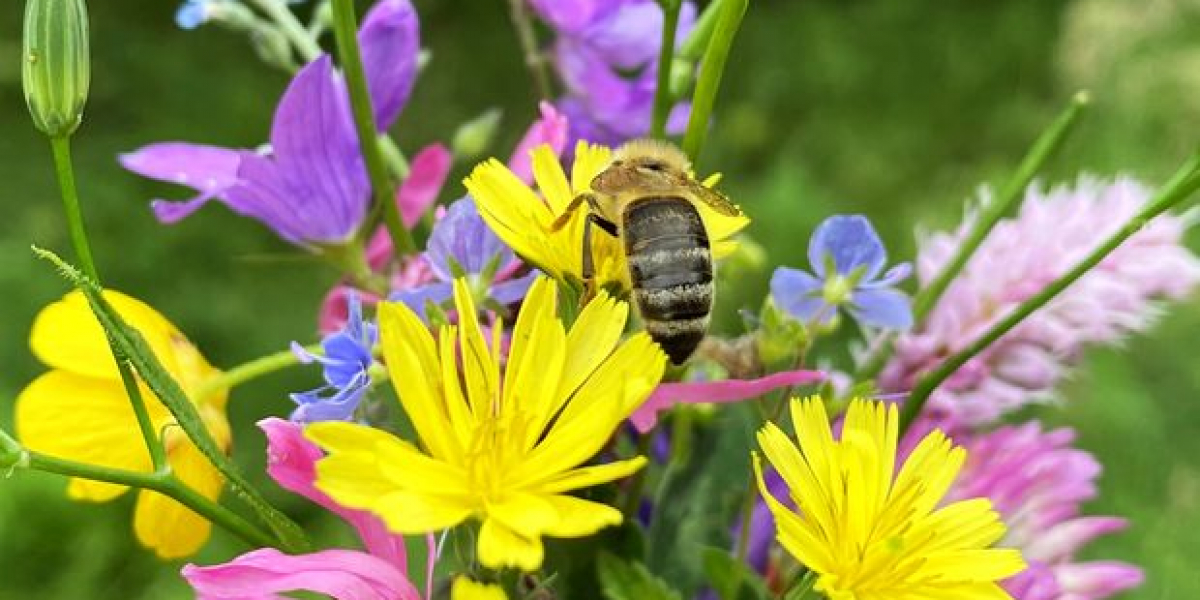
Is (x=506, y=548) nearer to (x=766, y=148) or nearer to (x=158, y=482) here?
(x=158, y=482)

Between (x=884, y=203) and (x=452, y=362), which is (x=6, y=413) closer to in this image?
(x=452, y=362)

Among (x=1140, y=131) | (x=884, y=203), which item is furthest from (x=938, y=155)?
(x=1140, y=131)

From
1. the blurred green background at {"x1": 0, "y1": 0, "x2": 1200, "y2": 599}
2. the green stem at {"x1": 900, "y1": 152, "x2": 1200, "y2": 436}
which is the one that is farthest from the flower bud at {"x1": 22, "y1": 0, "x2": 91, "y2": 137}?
the blurred green background at {"x1": 0, "y1": 0, "x2": 1200, "y2": 599}

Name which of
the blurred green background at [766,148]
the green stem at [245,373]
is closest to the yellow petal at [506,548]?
the green stem at [245,373]

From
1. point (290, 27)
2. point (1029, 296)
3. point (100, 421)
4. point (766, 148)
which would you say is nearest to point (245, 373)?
point (100, 421)

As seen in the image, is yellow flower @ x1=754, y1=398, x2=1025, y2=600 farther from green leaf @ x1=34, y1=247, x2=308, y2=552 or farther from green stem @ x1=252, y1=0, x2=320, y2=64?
green stem @ x1=252, y1=0, x2=320, y2=64

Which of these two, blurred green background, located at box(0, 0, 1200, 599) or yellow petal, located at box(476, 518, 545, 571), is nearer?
yellow petal, located at box(476, 518, 545, 571)

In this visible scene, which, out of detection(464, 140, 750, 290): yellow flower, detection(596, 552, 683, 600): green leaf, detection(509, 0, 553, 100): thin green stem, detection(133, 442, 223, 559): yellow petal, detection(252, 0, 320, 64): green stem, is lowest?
detection(133, 442, 223, 559): yellow petal
